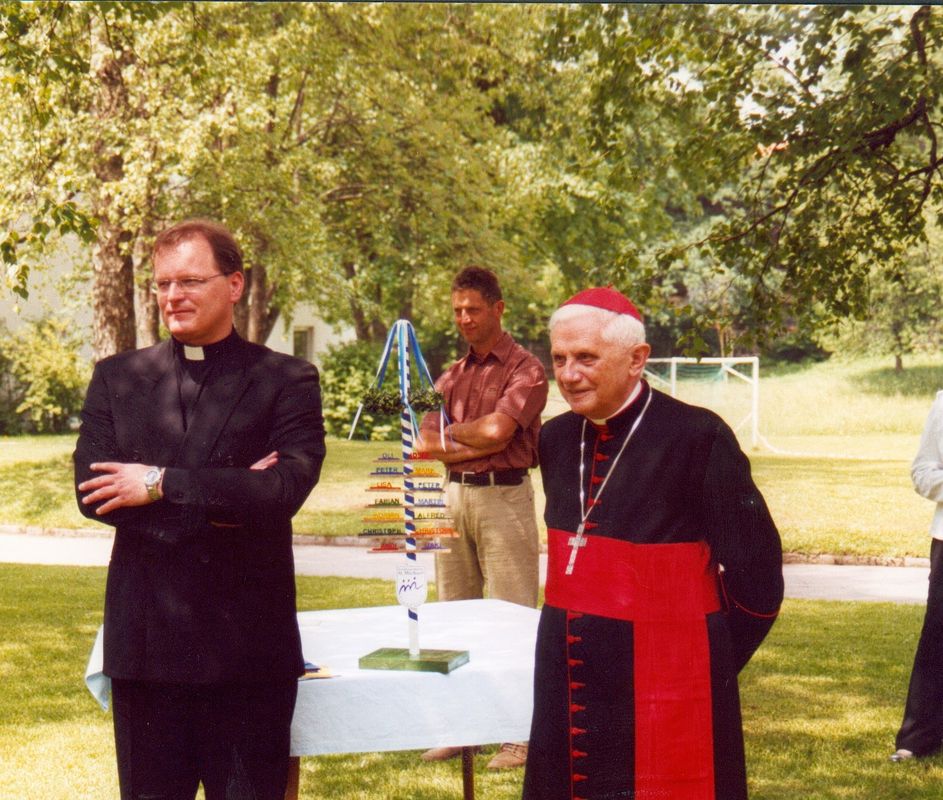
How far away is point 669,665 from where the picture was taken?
2.77 m

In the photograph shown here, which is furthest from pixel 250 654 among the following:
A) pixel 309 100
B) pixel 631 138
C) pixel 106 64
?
pixel 309 100

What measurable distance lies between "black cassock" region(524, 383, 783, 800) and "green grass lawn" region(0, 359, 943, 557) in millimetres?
10789

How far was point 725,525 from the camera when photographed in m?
2.75

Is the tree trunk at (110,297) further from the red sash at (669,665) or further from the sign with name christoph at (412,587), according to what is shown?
the red sash at (669,665)

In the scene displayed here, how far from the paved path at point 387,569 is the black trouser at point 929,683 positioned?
16.6 ft

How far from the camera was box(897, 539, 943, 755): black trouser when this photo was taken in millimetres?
5617

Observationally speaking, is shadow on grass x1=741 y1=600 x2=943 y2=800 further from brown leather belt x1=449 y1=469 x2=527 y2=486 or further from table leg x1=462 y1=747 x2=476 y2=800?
table leg x1=462 y1=747 x2=476 y2=800

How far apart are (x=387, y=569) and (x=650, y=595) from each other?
9400mm

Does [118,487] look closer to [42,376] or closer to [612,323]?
[612,323]

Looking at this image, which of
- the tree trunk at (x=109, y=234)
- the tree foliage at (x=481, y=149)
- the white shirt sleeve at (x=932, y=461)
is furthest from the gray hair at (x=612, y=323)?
the tree trunk at (x=109, y=234)

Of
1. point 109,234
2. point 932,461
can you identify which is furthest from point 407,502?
point 109,234

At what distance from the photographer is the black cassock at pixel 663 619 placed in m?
2.77

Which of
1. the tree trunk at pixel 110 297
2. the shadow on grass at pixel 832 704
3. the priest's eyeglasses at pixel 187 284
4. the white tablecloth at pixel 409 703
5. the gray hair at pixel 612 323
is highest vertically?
the tree trunk at pixel 110 297

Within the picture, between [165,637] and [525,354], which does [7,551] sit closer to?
[525,354]
